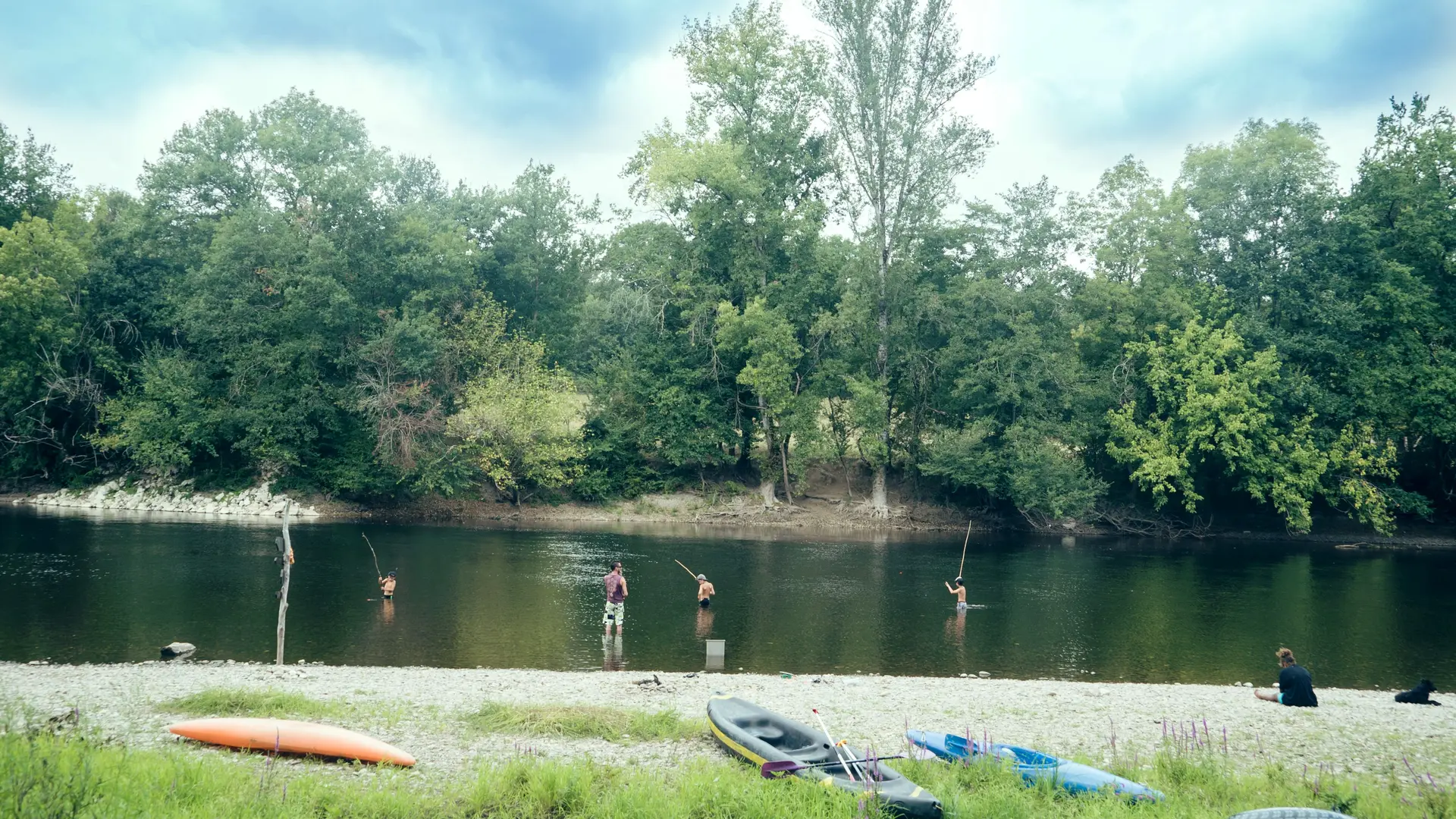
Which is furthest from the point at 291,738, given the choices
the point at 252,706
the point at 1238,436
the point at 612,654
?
the point at 1238,436

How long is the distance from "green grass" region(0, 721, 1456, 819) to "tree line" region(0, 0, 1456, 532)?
36.6 meters

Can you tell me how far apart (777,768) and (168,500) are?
48636mm

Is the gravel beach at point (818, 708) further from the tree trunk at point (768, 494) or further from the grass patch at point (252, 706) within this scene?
the tree trunk at point (768, 494)

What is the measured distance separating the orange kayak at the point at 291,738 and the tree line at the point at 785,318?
36715 millimetres

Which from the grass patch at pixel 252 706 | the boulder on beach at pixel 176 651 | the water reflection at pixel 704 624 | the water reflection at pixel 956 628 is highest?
the grass patch at pixel 252 706

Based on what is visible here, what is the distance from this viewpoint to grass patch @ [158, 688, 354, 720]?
44.4 feet

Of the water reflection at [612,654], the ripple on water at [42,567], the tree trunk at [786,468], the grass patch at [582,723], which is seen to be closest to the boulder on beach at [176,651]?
the water reflection at [612,654]

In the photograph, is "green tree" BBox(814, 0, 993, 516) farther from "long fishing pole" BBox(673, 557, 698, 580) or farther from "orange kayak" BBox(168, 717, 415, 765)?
"orange kayak" BBox(168, 717, 415, 765)

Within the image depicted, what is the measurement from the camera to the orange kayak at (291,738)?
11.6m

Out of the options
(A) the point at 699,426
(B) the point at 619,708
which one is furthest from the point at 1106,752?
(A) the point at 699,426

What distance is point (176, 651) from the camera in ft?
63.2

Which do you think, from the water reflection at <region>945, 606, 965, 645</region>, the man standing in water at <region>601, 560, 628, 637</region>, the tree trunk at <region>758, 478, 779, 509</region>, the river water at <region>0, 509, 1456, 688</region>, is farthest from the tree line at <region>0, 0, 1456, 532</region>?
the man standing in water at <region>601, 560, 628, 637</region>

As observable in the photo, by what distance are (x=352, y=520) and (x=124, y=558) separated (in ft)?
51.3

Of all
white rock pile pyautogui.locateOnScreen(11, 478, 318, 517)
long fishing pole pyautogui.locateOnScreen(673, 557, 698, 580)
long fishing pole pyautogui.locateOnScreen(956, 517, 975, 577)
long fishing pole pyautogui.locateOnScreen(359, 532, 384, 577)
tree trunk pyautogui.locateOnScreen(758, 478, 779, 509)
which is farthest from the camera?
tree trunk pyautogui.locateOnScreen(758, 478, 779, 509)
